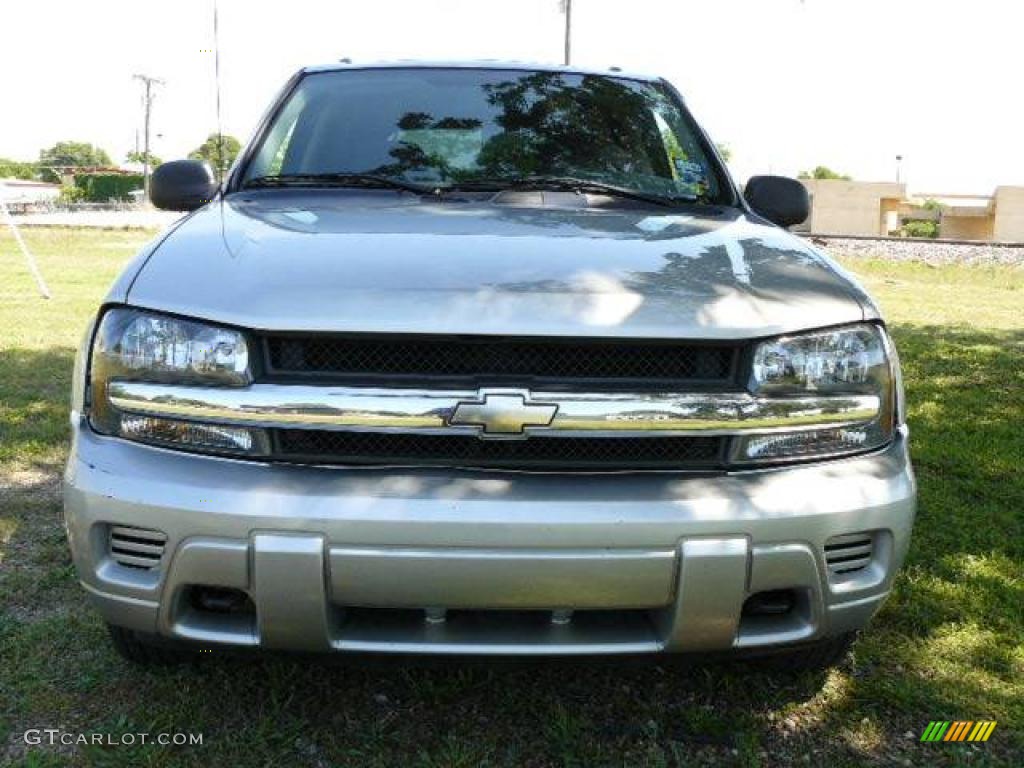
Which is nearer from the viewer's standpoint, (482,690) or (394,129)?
(482,690)

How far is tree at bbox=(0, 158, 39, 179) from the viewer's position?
94.1m

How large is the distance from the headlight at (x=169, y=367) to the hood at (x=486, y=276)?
0.14ft

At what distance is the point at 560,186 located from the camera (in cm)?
304

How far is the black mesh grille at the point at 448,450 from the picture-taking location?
2006mm

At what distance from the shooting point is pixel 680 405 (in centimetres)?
202

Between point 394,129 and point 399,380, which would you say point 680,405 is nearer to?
point 399,380

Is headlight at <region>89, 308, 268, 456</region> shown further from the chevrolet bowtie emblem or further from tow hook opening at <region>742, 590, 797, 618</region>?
tow hook opening at <region>742, 590, 797, 618</region>

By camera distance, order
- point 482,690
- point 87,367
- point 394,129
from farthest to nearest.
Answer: point 394,129, point 482,690, point 87,367

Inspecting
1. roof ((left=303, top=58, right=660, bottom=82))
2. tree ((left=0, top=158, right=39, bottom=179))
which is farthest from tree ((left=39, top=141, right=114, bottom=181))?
roof ((left=303, top=58, right=660, bottom=82))

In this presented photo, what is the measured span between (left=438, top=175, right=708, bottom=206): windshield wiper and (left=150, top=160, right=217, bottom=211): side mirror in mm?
832

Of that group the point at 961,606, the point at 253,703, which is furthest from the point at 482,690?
the point at 961,606

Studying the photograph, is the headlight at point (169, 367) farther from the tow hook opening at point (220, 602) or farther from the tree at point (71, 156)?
the tree at point (71, 156)

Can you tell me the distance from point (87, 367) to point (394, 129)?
4.85 feet

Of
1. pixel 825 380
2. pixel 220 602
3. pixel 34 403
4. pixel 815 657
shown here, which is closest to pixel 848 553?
pixel 825 380
